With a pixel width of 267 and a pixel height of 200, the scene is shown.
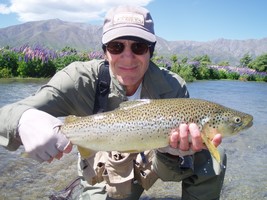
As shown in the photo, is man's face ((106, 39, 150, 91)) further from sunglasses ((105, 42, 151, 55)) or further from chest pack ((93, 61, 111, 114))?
chest pack ((93, 61, 111, 114))

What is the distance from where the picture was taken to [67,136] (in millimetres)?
2533

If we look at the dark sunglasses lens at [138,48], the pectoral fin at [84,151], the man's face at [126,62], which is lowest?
the pectoral fin at [84,151]

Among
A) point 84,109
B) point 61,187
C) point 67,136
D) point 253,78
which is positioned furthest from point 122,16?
point 253,78

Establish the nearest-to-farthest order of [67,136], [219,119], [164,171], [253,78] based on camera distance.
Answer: [67,136] → [219,119] → [164,171] → [253,78]

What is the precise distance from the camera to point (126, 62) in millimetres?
3027

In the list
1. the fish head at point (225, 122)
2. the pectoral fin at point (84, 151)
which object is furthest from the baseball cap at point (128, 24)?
the pectoral fin at point (84, 151)

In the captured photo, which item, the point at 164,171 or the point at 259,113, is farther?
the point at 259,113

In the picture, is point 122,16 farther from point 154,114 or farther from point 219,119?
point 219,119

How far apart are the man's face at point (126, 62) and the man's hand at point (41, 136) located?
0.84m

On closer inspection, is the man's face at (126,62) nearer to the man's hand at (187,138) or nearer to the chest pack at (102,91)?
the chest pack at (102,91)

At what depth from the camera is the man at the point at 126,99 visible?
112 inches

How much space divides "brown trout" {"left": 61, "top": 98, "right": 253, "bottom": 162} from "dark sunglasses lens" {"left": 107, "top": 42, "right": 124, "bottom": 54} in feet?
1.83

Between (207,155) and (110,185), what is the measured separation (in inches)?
38.3

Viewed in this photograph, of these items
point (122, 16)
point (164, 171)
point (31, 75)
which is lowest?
point (31, 75)
